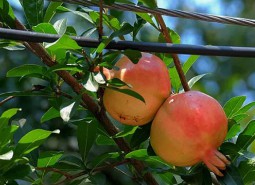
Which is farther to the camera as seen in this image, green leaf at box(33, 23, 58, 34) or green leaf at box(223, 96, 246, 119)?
green leaf at box(223, 96, 246, 119)

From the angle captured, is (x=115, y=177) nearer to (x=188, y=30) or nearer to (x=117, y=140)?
(x=117, y=140)

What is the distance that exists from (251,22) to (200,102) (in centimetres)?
14

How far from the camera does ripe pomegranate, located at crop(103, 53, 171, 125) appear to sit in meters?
0.99

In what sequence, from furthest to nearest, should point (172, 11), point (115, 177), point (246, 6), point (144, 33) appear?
point (246, 6) → point (144, 33) → point (115, 177) → point (172, 11)

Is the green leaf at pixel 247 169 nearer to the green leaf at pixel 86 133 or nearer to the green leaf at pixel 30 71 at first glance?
the green leaf at pixel 86 133

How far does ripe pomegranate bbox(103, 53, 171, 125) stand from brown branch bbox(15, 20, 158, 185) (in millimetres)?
52

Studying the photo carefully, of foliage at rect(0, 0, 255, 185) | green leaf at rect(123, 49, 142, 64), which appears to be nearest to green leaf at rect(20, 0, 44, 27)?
foliage at rect(0, 0, 255, 185)

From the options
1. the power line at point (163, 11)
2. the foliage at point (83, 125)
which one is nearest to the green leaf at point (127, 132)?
the foliage at point (83, 125)

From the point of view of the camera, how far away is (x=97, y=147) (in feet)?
5.65

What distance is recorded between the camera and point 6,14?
1.05 meters

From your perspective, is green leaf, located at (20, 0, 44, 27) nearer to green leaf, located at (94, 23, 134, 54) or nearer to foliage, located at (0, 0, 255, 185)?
foliage, located at (0, 0, 255, 185)

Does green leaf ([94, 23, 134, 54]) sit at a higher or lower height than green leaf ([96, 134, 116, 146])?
higher

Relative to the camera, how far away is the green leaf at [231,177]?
1.05 metres

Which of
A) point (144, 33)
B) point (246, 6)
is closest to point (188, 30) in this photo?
point (246, 6)
